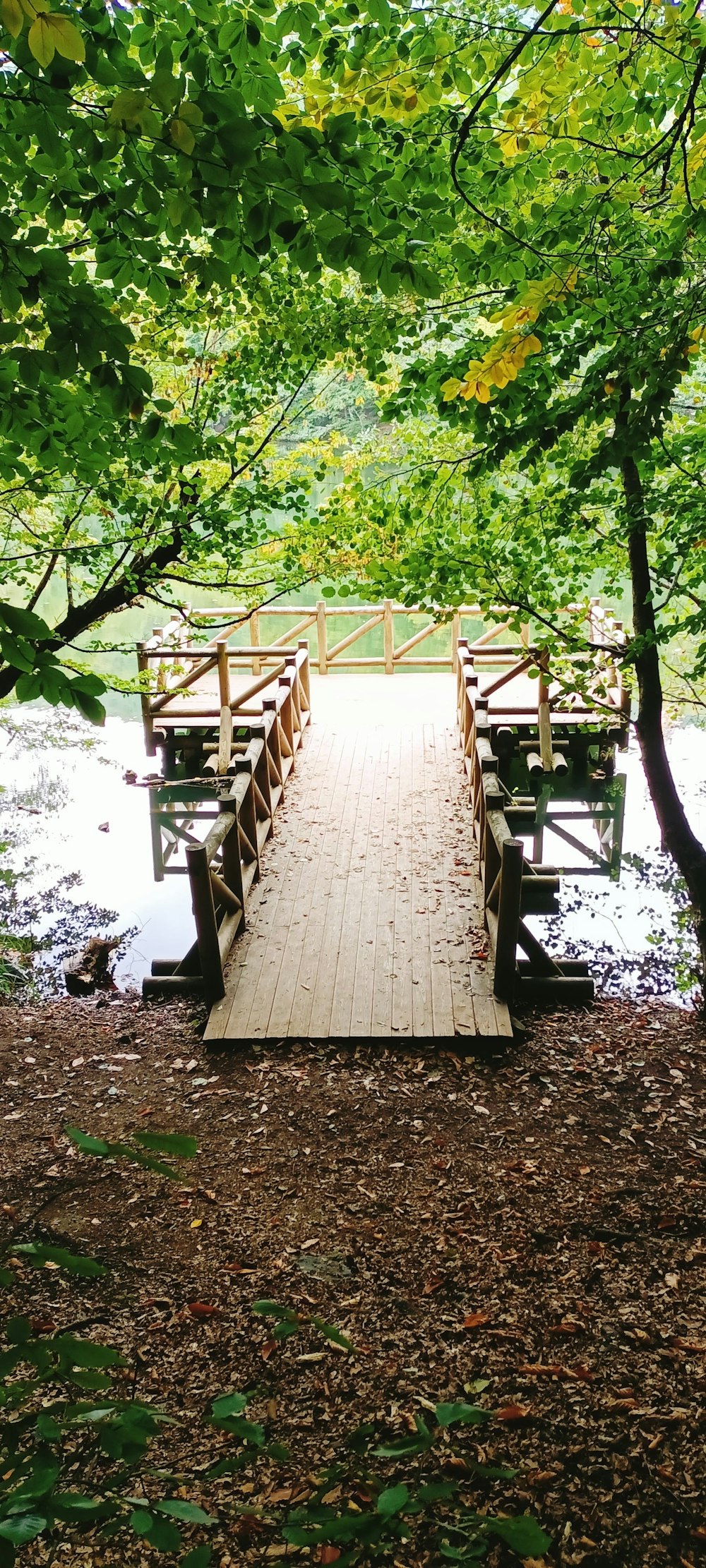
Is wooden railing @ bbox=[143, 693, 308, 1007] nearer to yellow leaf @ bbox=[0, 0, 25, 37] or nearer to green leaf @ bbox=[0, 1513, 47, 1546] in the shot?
yellow leaf @ bbox=[0, 0, 25, 37]

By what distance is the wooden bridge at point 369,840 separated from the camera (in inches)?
221

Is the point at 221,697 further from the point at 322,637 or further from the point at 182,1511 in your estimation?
the point at 182,1511

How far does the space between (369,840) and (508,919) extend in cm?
271

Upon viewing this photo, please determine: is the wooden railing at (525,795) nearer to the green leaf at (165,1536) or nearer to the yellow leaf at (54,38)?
the yellow leaf at (54,38)

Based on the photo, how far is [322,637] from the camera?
572 inches

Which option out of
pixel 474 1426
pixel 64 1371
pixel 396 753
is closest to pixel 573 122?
pixel 64 1371

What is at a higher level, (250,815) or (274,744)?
(274,744)

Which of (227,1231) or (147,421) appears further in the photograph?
(227,1231)

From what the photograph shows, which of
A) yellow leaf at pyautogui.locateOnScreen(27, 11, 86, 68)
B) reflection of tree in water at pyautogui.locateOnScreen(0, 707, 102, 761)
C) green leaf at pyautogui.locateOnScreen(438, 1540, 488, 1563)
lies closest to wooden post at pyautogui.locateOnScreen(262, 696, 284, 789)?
reflection of tree in water at pyautogui.locateOnScreen(0, 707, 102, 761)

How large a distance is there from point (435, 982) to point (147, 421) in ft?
13.6

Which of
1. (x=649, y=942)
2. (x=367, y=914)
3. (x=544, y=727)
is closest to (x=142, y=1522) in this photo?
(x=367, y=914)

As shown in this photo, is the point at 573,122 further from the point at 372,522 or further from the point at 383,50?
the point at 372,522

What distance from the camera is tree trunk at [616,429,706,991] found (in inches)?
224

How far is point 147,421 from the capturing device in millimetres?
2486
